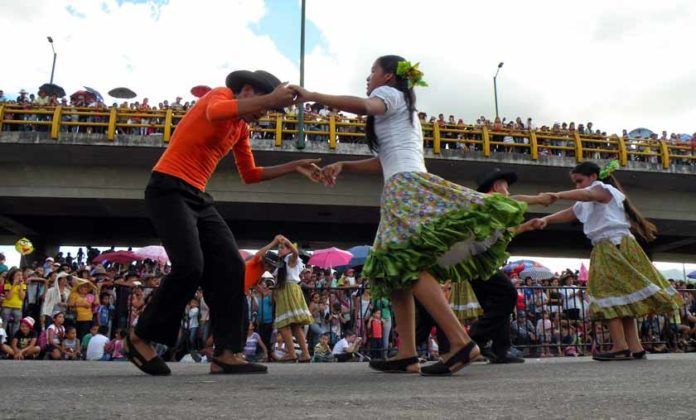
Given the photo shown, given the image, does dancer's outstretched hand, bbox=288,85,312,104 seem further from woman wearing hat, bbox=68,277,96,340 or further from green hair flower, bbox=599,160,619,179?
woman wearing hat, bbox=68,277,96,340

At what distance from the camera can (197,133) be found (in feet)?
12.4

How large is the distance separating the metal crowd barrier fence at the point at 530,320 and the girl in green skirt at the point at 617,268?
4.46m

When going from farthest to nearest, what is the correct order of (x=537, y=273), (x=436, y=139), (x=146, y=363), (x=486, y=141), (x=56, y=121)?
(x=486, y=141), (x=436, y=139), (x=56, y=121), (x=537, y=273), (x=146, y=363)

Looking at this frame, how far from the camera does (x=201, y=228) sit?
3.85 m

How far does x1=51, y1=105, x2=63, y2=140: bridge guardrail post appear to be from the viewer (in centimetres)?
1933

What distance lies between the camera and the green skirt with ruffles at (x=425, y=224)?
3.38m

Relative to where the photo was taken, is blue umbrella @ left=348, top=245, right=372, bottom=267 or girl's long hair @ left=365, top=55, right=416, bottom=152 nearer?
girl's long hair @ left=365, top=55, right=416, bottom=152

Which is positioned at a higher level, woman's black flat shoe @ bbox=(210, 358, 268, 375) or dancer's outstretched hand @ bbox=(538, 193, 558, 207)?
dancer's outstretched hand @ bbox=(538, 193, 558, 207)

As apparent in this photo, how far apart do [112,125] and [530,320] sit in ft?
48.4

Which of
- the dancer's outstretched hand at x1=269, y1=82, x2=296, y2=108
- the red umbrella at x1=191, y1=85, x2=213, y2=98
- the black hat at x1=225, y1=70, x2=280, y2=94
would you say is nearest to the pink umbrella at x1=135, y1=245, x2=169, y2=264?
the red umbrella at x1=191, y1=85, x2=213, y2=98

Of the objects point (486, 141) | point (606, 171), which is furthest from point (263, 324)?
point (486, 141)

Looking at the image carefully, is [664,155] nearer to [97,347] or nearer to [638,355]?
[638,355]

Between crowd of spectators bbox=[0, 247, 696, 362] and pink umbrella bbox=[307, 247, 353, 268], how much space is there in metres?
6.22

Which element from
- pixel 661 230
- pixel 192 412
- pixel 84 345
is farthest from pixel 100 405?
pixel 661 230
